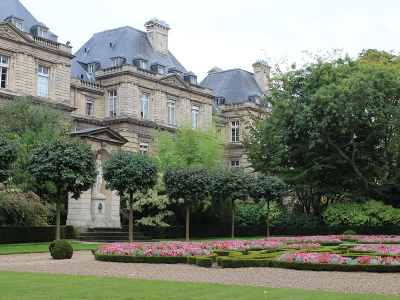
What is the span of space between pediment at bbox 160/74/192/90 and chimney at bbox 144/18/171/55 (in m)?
4.03

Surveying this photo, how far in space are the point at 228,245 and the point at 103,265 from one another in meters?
6.43

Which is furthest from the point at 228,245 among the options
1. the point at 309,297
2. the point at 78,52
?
the point at 78,52

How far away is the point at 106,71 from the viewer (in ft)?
171

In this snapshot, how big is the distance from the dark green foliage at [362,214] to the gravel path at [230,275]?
73.9 ft

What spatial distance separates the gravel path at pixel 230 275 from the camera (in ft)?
37.4

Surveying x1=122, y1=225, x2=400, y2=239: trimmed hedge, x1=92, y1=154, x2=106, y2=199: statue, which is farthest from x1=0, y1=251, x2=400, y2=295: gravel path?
x1=122, y1=225, x2=400, y2=239: trimmed hedge

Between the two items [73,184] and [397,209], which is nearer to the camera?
[73,184]

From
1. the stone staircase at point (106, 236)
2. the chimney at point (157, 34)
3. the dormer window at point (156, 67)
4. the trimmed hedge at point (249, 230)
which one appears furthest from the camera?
the chimney at point (157, 34)

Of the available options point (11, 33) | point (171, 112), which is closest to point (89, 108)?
point (171, 112)

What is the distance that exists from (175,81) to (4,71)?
18867mm

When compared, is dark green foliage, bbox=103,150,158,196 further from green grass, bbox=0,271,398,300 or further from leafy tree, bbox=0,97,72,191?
green grass, bbox=0,271,398,300

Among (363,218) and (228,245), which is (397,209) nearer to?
(363,218)

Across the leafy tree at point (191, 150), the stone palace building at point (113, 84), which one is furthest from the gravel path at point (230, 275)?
the leafy tree at point (191, 150)

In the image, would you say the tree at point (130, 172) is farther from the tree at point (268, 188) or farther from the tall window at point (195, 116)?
the tall window at point (195, 116)
